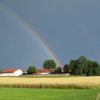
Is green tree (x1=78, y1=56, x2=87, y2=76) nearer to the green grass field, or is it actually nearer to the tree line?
the tree line

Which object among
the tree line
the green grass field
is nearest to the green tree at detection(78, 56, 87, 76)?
the tree line

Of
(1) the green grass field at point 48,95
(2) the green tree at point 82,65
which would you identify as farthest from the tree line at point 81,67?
(1) the green grass field at point 48,95

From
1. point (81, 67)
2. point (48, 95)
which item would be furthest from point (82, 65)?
point (48, 95)

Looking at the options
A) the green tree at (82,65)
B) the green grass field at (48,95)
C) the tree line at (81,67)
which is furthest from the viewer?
the green tree at (82,65)

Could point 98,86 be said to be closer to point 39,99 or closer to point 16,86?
point 16,86

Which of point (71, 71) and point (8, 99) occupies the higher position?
point (71, 71)

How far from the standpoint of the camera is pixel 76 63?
523 ft

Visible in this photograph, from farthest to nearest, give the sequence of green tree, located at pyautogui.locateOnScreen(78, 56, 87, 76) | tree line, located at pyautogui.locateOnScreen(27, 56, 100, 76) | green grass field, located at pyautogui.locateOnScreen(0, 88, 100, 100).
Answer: green tree, located at pyautogui.locateOnScreen(78, 56, 87, 76) < tree line, located at pyautogui.locateOnScreen(27, 56, 100, 76) < green grass field, located at pyautogui.locateOnScreen(0, 88, 100, 100)

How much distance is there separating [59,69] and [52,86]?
11903cm

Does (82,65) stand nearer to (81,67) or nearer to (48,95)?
(81,67)

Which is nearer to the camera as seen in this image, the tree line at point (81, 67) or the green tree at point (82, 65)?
the tree line at point (81, 67)

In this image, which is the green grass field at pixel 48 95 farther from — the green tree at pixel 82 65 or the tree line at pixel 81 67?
the green tree at pixel 82 65

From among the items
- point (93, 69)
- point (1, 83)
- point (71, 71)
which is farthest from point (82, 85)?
point (71, 71)

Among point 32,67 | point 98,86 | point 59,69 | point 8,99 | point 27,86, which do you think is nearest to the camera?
point 8,99
